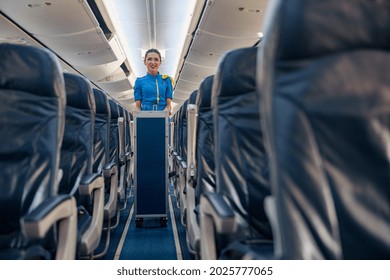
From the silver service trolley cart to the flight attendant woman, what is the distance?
0.45 metres

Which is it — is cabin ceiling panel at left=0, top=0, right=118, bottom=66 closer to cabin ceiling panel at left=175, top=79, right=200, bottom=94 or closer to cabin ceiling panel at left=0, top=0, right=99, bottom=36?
cabin ceiling panel at left=0, top=0, right=99, bottom=36

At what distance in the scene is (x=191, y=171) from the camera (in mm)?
2576

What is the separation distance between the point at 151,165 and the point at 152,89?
910mm

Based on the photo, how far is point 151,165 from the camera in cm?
369

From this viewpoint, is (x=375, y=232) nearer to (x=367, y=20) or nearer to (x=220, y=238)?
(x=367, y=20)

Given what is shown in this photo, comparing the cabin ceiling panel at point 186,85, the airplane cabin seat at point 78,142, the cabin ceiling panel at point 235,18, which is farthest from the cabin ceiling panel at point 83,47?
the cabin ceiling panel at point 186,85

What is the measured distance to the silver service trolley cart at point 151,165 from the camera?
3611mm

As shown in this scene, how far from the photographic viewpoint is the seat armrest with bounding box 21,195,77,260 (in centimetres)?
115

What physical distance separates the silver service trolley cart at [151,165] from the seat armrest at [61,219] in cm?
224

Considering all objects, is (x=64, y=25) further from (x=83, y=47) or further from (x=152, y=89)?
(x=152, y=89)

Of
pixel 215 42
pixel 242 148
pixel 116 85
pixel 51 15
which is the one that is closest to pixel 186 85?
pixel 116 85

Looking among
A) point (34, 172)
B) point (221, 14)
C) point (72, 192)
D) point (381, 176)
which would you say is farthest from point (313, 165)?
point (221, 14)

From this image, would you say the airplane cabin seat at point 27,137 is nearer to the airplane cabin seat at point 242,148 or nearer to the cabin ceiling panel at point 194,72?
the airplane cabin seat at point 242,148

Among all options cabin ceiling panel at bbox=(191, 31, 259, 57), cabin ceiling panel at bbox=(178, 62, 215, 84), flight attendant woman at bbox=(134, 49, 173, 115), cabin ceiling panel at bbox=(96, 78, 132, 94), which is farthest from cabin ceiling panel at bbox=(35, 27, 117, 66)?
cabin ceiling panel at bbox=(96, 78, 132, 94)
